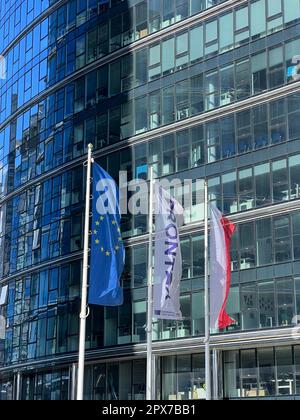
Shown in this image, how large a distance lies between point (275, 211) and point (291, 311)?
4915 mm

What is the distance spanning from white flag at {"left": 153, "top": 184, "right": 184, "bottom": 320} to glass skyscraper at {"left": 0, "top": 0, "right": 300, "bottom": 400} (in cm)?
801

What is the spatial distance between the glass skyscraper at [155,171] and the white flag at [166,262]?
8.01 meters

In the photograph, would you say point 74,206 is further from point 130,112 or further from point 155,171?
point 155,171

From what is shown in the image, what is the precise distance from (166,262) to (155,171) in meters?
14.1

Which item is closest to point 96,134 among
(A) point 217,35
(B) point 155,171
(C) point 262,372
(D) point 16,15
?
(B) point 155,171

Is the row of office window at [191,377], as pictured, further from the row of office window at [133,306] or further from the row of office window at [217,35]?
the row of office window at [217,35]

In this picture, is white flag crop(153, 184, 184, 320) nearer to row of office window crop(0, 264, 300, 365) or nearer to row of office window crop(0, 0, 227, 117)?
row of office window crop(0, 264, 300, 365)

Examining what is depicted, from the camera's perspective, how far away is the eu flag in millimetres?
20375

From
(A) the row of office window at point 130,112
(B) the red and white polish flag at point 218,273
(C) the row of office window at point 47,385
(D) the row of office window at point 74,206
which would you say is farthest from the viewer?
(C) the row of office window at point 47,385

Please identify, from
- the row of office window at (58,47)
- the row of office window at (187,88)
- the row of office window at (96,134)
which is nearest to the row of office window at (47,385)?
the row of office window at (96,134)

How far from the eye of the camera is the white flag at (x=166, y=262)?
25.0 metres

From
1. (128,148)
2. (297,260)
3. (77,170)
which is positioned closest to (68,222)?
(77,170)

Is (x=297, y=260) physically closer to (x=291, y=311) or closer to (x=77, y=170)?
(x=291, y=311)

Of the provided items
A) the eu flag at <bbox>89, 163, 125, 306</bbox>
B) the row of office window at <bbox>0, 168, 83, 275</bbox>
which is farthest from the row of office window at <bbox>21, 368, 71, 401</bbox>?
the eu flag at <bbox>89, 163, 125, 306</bbox>
